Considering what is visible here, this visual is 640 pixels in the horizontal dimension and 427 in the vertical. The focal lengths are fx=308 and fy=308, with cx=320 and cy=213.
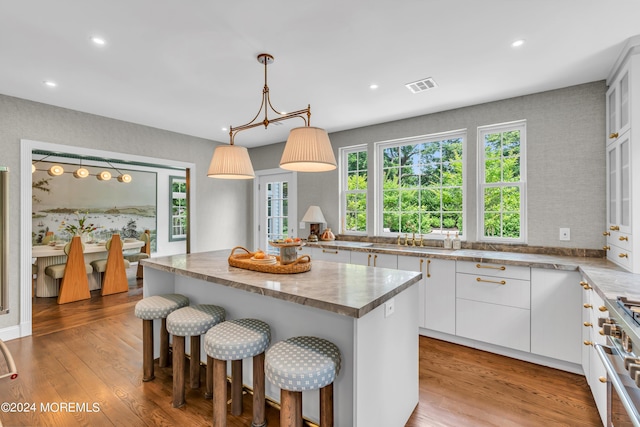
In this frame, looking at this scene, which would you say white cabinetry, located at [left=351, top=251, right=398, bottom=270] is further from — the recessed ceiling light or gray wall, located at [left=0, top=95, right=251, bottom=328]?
the recessed ceiling light

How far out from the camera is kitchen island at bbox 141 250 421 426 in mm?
1496

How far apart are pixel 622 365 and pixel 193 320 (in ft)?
7.17

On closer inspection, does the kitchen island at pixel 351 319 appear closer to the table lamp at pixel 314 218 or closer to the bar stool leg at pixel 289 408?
the bar stool leg at pixel 289 408

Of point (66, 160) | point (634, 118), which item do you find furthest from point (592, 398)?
point (66, 160)

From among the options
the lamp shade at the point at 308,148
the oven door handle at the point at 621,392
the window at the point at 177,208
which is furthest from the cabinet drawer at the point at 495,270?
the window at the point at 177,208

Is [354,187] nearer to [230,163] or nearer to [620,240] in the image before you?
[230,163]

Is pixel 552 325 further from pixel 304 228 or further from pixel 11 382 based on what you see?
pixel 11 382

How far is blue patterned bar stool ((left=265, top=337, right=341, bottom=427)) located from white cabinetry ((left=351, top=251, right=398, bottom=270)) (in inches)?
76.4

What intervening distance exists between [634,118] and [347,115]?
103 inches

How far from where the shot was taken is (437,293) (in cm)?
315

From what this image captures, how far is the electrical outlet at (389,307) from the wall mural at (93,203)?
21.9 feet

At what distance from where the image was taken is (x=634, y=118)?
2166 mm

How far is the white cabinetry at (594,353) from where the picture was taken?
1774 millimetres

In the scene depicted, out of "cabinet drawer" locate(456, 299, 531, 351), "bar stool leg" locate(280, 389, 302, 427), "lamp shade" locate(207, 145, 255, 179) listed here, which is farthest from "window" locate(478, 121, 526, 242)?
"bar stool leg" locate(280, 389, 302, 427)
